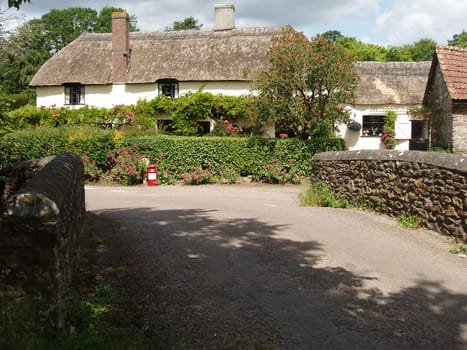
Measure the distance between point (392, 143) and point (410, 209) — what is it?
19.6 m

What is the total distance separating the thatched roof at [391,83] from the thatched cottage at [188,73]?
0.06 m

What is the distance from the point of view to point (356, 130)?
2789cm

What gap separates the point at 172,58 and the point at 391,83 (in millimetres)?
13316

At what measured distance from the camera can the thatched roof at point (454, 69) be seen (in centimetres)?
2003

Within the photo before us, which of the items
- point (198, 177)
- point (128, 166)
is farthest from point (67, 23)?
point (198, 177)

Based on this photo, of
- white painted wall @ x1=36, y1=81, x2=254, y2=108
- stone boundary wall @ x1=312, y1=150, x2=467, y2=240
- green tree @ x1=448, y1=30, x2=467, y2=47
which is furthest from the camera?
green tree @ x1=448, y1=30, x2=467, y2=47

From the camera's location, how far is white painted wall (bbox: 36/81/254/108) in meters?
26.4

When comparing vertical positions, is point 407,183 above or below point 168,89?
below

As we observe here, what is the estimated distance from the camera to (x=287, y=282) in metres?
5.56

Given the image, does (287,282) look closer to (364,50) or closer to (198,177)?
(198,177)

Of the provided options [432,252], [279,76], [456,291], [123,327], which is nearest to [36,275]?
[123,327]

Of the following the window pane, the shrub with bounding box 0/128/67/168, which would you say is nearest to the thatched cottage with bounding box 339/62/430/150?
the window pane

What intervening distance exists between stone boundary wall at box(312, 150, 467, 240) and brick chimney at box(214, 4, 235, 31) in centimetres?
1919

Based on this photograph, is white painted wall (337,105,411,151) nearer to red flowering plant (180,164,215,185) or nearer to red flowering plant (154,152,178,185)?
red flowering plant (180,164,215,185)
